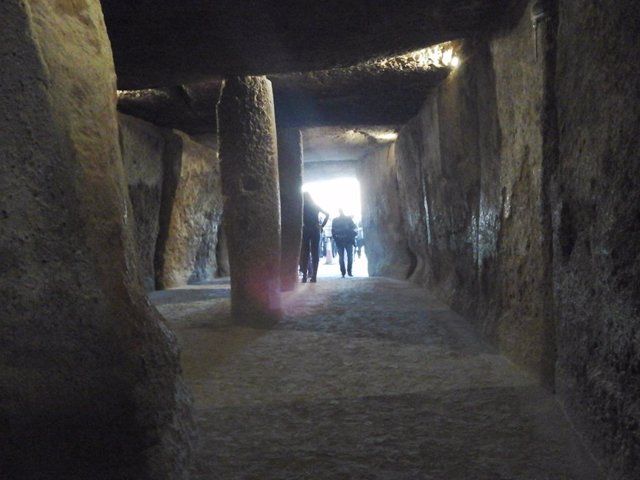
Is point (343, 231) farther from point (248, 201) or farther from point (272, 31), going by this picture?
point (272, 31)

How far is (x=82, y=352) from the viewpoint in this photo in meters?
1.47

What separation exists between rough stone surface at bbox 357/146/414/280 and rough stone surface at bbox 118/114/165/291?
340 centimetres

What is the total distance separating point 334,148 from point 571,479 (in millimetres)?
6858

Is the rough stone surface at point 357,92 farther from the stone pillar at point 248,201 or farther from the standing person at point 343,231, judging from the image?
the standing person at point 343,231

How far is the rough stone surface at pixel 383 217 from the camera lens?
8.00 metres

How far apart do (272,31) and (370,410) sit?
2.26m

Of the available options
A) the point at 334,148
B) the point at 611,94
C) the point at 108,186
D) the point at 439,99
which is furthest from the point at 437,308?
the point at 334,148

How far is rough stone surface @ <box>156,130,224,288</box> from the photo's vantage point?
23.0 feet

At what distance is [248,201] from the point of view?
413 cm

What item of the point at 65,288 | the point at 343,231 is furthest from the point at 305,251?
the point at 65,288

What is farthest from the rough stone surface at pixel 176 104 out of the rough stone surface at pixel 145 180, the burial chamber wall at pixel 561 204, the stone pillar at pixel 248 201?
the burial chamber wall at pixel 561 204

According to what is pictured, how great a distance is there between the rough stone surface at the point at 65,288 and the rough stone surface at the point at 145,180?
4.46 m

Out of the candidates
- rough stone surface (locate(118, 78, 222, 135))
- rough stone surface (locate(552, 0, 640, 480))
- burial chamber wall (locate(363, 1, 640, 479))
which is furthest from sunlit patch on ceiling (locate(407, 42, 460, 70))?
rough stone surface (locate(552, 0, 640, 480))

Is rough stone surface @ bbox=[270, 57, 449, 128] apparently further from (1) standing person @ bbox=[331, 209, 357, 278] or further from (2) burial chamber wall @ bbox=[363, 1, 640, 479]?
(1) standing person @ bbox=[331, 209, 357, 278]
